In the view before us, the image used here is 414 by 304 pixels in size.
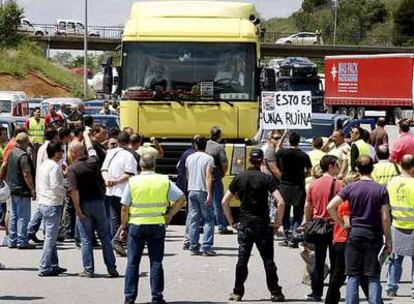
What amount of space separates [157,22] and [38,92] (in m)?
51.7

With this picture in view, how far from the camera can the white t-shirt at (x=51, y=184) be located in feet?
46.1

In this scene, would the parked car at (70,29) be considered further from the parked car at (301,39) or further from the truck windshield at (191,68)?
the truck windshield at (191,68)

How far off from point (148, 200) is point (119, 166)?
3.76 m

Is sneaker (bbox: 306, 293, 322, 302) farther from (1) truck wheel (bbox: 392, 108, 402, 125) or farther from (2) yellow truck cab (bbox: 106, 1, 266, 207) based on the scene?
(1) truck wheel (bbox: 392, 108, 402, 125)

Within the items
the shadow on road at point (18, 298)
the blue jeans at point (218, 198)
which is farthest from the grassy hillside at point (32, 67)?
the shadow on road at point (18, 298)

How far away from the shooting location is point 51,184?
14039 mm

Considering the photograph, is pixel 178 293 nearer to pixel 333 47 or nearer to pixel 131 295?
pixel 131 295

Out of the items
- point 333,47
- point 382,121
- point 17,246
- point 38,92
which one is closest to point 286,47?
point 333,47

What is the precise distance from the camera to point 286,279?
14.0 meters

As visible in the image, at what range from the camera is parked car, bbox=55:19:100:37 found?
3775 inches

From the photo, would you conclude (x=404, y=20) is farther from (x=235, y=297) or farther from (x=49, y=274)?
(x=235, y=297)


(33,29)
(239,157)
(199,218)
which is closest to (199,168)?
(199,218)

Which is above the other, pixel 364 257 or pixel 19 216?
pixel 364 257

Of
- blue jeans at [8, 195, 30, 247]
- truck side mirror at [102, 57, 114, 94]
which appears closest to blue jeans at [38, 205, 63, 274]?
blue jeans at [8, 195, 30, 247]
